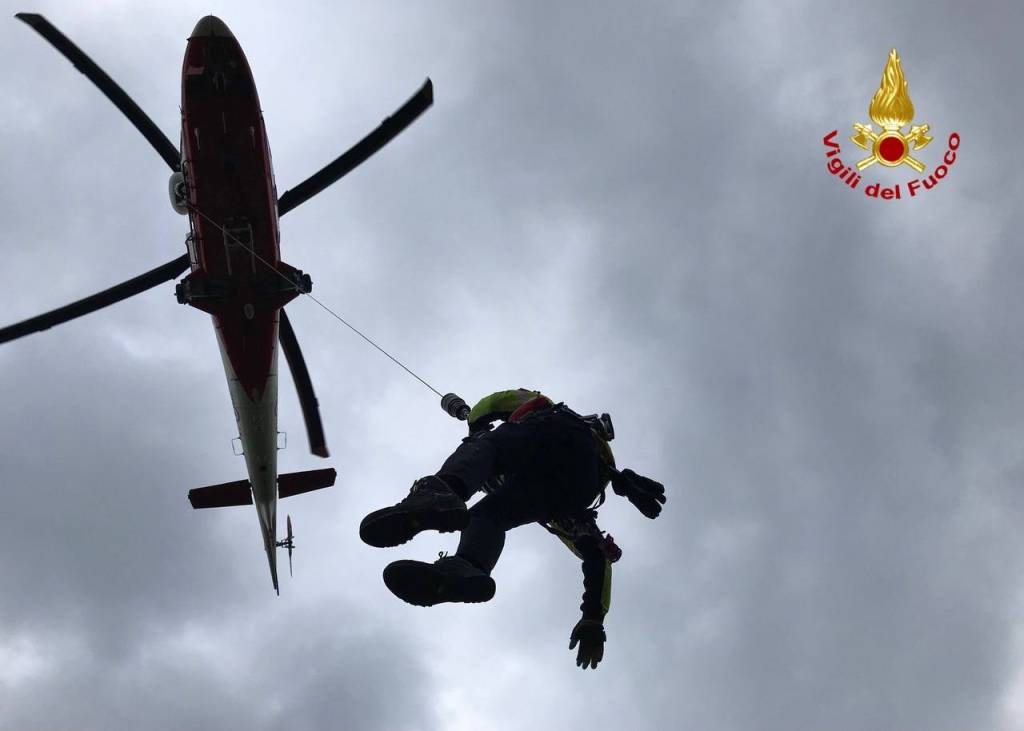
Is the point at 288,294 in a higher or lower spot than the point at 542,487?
higher

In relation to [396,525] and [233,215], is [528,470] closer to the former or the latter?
[396,525]

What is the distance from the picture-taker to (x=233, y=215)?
50.9ft

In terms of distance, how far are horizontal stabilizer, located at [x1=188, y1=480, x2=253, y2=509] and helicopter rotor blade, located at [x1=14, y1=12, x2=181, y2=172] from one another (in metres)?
6.78

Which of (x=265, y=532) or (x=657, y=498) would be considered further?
(x=265, y=532)

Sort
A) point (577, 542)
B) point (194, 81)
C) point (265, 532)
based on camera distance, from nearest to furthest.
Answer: point (577, 542) < point (194, 81) < point (265, 532)

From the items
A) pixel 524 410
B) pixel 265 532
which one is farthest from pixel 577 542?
pixel 265 532

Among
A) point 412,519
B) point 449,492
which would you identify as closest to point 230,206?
point 449,492

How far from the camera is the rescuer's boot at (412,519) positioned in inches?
282

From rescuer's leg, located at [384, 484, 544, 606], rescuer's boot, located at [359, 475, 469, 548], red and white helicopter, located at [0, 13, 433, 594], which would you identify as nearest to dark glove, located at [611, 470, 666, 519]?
rescuer's leg, located at [384, 484, 544, 606]

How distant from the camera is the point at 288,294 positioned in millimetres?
16297

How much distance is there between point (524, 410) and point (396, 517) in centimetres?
244

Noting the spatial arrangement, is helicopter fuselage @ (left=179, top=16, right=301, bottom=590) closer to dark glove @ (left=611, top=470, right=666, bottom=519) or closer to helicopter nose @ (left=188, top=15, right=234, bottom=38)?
helicopter nose @ (left=188, top=15, right=234, bottom=38)

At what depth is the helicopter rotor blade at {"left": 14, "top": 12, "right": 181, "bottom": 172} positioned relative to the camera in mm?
15492

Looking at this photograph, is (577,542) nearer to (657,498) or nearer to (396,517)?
(657,498)
